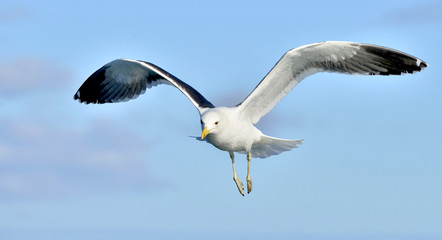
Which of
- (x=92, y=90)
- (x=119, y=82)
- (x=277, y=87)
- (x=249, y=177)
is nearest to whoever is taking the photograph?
(x=277, y=87)

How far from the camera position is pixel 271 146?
13617mm

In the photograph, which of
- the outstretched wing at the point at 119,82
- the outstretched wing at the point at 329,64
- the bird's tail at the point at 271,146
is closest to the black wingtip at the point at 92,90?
the outstretched wing at the point at 119,82

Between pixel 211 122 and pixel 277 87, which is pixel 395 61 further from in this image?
pixel 211 122

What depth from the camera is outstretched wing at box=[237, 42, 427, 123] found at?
12.2 metres

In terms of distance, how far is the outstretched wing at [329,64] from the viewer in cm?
1224

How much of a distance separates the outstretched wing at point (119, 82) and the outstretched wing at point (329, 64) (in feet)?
7.88

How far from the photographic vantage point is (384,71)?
1252cm

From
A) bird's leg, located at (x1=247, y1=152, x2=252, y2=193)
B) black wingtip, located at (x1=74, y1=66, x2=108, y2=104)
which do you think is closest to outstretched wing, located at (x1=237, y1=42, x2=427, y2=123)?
bird's leg, located at (x1=247, y1=152, x2=252, y2=193)

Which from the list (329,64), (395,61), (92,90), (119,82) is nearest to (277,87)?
(329,64)

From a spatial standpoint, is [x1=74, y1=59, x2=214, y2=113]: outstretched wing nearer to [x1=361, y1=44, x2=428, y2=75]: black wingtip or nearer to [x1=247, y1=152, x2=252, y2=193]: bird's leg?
[x1=247, y1=152, x2=252, y2=193]: bird's leg

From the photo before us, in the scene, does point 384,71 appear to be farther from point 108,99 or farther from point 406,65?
point 108,99

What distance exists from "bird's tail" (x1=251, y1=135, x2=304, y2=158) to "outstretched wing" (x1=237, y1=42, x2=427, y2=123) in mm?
878

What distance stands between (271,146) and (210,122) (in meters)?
2.33

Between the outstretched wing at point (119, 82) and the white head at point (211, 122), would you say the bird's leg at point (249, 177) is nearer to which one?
the white head at point (211, 122)
